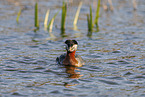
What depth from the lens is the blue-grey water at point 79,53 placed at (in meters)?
10.9

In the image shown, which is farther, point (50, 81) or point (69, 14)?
point (69, 14)

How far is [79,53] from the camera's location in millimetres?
16703

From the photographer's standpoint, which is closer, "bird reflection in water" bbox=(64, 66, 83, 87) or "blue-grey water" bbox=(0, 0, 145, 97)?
"blue-grey water" bbox=(0, 0, 145, 97)

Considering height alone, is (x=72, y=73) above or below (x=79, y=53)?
below

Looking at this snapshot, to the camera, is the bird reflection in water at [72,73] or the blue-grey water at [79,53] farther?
the bird reflection in water at [72,73]

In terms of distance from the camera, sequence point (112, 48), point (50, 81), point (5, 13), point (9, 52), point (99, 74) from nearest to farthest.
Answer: point (50, 81)
point (99, 74)
point (9, 52)
point (112, 48)
point (5, 13)

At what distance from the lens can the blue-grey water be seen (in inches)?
428

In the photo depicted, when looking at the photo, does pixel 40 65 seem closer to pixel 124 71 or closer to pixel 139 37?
pixel 124 71

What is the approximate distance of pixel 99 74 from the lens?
41.8 feet

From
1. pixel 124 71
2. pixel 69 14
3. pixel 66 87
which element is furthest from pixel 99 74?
pixel 69 14

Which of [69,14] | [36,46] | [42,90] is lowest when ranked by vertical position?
[42,90]

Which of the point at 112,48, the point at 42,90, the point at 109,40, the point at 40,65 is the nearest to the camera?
the point at 42,90

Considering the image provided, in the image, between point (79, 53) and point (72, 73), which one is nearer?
point (72, 73)

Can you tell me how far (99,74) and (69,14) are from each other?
614 inches
